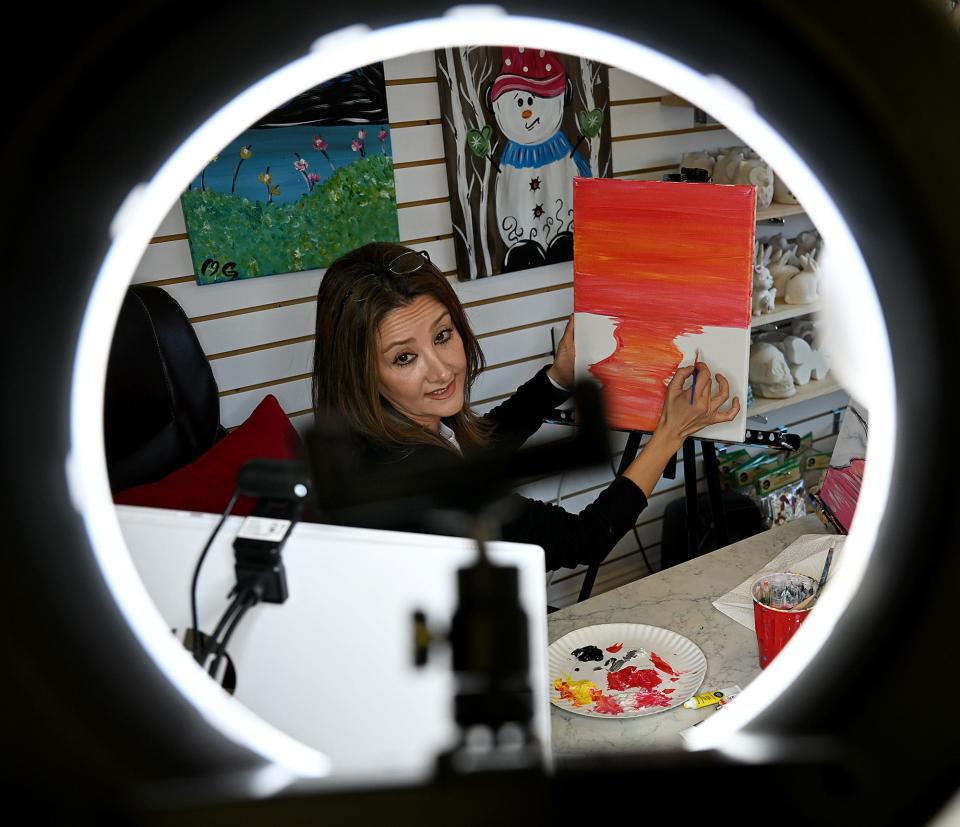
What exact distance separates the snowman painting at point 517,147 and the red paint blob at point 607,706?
165cm

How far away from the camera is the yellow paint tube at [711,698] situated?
122 cm

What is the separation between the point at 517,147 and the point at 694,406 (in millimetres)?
1003

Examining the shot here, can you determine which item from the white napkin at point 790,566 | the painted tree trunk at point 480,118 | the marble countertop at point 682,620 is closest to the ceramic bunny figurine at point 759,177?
the painted tree trunk at point 480,118

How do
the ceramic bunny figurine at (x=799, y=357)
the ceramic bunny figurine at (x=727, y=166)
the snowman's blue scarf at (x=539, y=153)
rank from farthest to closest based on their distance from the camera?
the ceramic bunny figurine at (x=799, y=357) → the ceramic bunny figurine at (x=727, y=166) → the snowman's blue scarf at (x=539, y=153)

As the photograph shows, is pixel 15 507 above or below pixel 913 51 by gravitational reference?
below

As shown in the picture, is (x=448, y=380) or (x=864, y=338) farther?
(x=448, y=380)

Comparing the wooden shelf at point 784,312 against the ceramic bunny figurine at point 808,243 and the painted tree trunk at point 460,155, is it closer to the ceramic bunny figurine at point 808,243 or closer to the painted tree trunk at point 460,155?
the ceramic bunny figurine at point 808,243

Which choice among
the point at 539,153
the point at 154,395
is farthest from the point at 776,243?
the point at 154,395

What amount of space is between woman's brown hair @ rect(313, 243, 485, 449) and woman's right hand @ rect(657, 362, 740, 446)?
588mm

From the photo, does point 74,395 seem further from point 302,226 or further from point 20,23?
point 302,226

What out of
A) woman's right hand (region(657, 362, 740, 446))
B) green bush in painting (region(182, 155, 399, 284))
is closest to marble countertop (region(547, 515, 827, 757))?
woman's right hand (region(657, 362, 740, 446))

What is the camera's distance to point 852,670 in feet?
1.45

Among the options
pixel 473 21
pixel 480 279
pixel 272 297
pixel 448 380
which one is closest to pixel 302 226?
pixel 272 297

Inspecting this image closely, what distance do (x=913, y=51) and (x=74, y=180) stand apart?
0.35m
